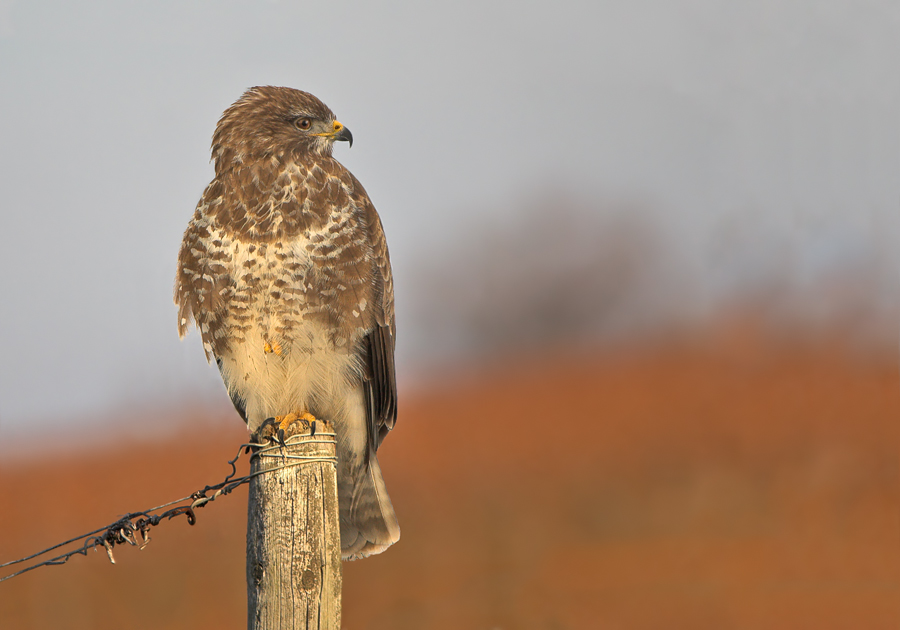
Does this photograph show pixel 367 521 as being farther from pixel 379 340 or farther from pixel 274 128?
pixel 274 128

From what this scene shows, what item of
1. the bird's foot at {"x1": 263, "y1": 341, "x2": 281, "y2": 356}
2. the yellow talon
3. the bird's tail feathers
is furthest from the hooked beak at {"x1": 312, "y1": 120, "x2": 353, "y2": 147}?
the bird's tail feathers

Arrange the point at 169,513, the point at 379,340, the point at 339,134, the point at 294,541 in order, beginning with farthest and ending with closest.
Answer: the point at 339,134 < the point at 379,340 < the point at 169,513 < the point at 294,541

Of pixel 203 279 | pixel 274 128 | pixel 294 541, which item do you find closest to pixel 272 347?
pixel 203 279

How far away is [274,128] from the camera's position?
475 cm

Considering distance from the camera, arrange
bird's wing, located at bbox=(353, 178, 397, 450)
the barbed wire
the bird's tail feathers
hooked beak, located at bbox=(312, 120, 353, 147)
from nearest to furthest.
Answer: the barbed wire < the bird's tail feathers < bird's wing, located at bbox=(353, 178, 397, 450) < hooked beak, located at bbox=(312, 120, 353, 147)

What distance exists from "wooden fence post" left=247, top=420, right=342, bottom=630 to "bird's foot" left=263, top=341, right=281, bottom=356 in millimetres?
1261

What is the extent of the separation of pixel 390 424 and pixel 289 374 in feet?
2.21

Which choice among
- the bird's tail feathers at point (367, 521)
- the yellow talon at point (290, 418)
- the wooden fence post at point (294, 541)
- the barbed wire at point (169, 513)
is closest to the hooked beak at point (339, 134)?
the yellow talon at point (290, 418)

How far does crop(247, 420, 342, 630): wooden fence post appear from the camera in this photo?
2967 millimetres

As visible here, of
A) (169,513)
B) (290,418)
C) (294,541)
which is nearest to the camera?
(294,541)

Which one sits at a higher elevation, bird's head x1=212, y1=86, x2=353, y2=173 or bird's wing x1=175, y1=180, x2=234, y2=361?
bird's head x1=212, y1=86, x2=353, y2=173

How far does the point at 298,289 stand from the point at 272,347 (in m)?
0.36

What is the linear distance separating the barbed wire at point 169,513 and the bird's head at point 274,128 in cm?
190

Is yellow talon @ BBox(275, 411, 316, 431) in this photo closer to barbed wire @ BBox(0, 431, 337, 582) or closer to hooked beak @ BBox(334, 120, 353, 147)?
barbed wire @ BBox(0, 431, 337, 582)
